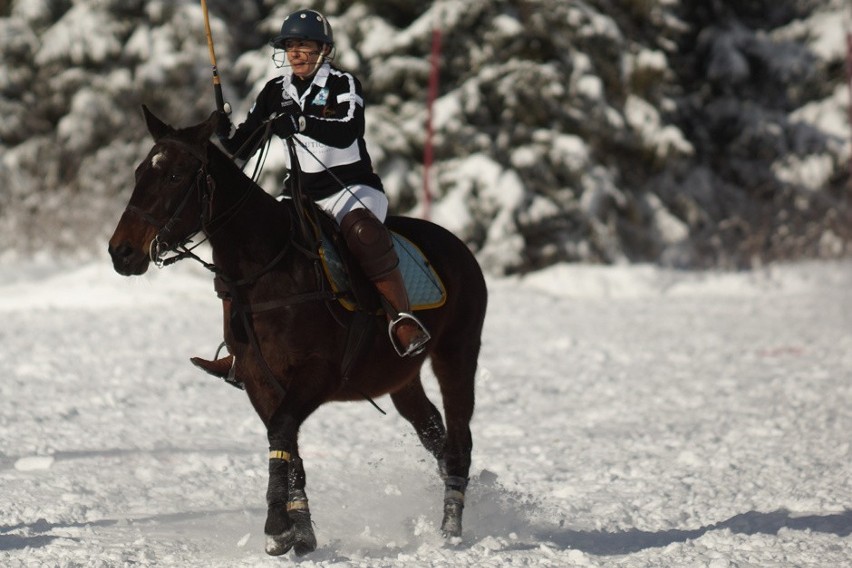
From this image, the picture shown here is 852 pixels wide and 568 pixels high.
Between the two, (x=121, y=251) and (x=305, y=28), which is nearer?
(x=121, y=251)

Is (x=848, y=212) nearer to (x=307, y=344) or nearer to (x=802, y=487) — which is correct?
(x=802, y=487)

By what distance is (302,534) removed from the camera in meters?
5.62

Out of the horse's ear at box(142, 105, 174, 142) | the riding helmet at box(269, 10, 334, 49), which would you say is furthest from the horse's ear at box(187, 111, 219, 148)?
the riding helmet at box(269, 10, 334, 49)

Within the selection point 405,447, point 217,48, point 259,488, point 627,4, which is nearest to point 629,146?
point 627,4

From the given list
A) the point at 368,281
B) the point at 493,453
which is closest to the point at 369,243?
the point at 368,281

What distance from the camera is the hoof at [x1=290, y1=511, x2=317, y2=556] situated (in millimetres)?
5604

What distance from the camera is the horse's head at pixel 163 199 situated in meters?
5.23

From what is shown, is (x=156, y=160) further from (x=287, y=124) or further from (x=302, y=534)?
(x=302, y=534)

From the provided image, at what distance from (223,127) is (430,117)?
1686 cm

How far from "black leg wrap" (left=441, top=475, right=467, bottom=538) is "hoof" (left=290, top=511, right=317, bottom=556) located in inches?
36.4

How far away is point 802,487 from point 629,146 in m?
17.5

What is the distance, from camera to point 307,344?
18.8 feet

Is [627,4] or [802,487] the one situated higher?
[627,4]

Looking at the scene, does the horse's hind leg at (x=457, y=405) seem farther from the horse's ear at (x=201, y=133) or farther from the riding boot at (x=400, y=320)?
the horse's ear at (x=201, y=133)
